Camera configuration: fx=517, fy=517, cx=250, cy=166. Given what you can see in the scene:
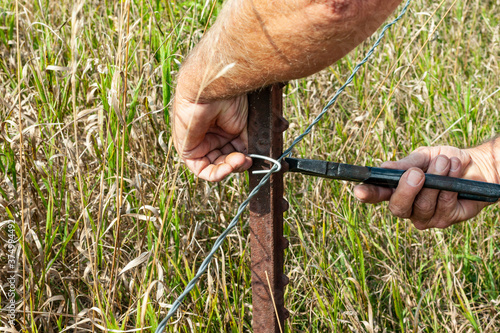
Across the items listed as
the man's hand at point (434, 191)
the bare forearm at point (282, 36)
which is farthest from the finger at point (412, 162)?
the bare forearm at point (282, 36)

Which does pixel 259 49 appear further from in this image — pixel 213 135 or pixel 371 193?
pixel 371 193

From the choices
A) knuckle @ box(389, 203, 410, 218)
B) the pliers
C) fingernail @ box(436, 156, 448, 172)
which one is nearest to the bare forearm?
the pliers

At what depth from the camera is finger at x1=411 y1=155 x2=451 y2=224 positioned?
4.81 ft

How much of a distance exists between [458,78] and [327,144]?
901 mm

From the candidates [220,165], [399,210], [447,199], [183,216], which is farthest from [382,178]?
[183,216]

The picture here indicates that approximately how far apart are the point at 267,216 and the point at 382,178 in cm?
34

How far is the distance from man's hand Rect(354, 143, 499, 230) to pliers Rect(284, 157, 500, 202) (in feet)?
0.12

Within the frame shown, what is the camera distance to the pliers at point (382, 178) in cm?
121

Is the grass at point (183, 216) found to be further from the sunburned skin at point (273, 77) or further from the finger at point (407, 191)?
the finger at point (407, 191)

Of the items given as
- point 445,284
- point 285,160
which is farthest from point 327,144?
point 285,160

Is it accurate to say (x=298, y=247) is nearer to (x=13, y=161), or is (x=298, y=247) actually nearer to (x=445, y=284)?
(x=445, y=284)

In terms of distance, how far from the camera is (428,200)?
4.83ft

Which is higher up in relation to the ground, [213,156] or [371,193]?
[213,156]

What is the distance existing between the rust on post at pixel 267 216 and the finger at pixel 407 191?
0.34 metres
